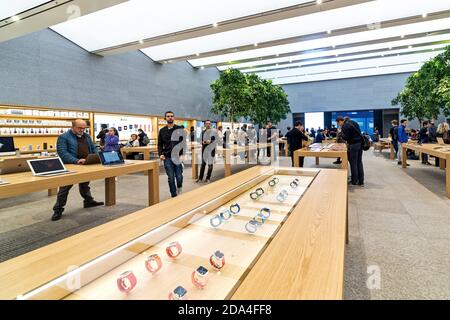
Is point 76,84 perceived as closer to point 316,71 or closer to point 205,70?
point 205,70

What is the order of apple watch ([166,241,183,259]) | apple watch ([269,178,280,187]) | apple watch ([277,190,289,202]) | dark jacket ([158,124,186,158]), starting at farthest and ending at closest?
dark jacket ([158,124,186,158])
apple watch ([269,178,280,187])
apple watch ([277,190,289,202])
apple watch ([166,241,183,259])

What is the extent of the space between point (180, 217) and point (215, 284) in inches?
22.1

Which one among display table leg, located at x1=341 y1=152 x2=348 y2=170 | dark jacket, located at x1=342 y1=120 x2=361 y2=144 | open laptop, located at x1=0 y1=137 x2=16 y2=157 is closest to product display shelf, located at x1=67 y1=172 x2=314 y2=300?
display table leg, located at x1=341 y1=152 x2=348 y2=170

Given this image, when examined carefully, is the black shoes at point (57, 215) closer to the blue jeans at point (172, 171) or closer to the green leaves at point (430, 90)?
the blue jeans at point (172, 171)

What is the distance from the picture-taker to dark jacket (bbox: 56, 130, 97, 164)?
357cm

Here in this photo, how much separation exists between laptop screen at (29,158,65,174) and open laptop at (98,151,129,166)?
0.64 metres

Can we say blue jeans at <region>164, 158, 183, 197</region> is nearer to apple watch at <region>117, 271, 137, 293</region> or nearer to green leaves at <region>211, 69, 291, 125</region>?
apple watch at <region>117, 271, 137, 293</region>

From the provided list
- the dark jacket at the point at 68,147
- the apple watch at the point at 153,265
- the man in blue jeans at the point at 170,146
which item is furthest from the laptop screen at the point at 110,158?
the apple watch at the point at 153,265

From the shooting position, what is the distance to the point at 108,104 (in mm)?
9531

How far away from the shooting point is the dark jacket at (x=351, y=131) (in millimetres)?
5344

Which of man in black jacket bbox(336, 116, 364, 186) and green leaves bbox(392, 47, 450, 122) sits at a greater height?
green leaves bbox(392, 47, 450, 122)

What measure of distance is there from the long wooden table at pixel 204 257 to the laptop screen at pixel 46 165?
68.3 inches

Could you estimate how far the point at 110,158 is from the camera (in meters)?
3.49
